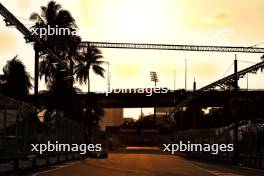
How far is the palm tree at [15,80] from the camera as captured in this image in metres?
53.3

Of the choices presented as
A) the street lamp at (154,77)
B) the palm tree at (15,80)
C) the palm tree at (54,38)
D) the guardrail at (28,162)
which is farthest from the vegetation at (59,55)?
the street lamp at (154,77)

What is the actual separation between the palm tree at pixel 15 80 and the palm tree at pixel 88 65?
31.2 m

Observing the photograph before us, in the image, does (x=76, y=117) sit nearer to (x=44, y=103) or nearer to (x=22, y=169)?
(x=44, y=103)

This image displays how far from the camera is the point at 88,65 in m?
90.8

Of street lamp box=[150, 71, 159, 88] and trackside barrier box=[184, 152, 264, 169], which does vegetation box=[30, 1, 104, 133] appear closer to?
trackside barrier box=[184, 152, 264, 169]

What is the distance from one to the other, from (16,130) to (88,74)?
62.4 meters

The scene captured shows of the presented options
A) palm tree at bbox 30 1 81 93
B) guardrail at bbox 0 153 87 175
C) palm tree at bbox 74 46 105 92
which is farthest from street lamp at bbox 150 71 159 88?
guardrail at bbox 0 153 87 175

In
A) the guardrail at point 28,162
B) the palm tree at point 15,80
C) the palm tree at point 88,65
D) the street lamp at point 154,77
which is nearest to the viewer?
the guardrail at point 28,162

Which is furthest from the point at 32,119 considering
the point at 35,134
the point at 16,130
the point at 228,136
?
the point at 228,136

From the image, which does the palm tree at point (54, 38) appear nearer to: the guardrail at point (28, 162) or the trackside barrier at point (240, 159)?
the trackside barrier at point (240, 159)

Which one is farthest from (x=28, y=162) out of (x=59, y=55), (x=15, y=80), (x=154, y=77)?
(x=154, y=77)

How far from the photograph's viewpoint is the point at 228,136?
48.1 meters

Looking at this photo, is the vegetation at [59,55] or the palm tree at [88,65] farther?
the palm tree at [88,65]

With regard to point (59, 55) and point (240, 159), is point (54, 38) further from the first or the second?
point (240, 159)
